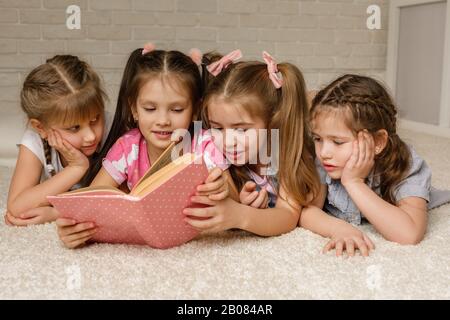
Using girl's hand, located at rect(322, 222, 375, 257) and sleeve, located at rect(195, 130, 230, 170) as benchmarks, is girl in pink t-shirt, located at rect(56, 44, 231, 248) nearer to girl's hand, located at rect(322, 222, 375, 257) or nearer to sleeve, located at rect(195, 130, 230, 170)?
sleeve, located at rect(195, 130, 230, 170)

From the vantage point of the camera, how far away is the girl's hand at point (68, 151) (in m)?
1.17

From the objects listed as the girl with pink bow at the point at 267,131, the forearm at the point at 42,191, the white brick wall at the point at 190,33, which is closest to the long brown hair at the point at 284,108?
the girl with pink bow at the point at 267,131

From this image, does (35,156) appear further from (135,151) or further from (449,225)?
(449,225)

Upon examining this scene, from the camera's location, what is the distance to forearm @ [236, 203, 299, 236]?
→ 1009 mm

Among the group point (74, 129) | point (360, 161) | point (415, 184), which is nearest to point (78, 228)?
point (74, 129)

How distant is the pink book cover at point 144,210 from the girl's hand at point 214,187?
0.01m

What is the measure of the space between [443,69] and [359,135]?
1745 mm

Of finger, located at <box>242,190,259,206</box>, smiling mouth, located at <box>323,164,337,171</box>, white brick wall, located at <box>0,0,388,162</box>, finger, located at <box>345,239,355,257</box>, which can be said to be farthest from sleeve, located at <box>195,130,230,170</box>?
white brick wall, located at <box>0,0,388,162</box>

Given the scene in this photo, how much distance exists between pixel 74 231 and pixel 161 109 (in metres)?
0.36

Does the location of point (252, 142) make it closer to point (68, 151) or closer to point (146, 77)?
point (146, 77)

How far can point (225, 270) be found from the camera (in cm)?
87

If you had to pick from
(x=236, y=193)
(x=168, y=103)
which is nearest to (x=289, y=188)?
(x=236, y=193)

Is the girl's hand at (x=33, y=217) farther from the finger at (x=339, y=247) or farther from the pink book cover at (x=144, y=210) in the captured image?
the finger at (x=339, y=247)

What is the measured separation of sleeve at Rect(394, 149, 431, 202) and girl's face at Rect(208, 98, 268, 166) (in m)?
0.31
